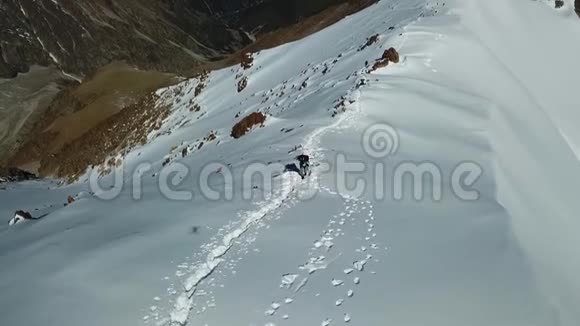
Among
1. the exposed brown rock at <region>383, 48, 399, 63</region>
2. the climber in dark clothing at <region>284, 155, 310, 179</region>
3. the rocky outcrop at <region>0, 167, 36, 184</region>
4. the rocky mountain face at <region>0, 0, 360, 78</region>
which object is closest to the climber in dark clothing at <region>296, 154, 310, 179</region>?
the climber in dark clothing at <region>284, 155, 310, 179</region>

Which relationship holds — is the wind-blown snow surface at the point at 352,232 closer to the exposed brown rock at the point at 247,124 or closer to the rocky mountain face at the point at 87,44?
the exposed brown rock at the point at 247,124

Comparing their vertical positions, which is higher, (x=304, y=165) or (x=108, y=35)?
(x=108, y=35)

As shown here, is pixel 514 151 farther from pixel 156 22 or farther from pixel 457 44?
pixel 156 22

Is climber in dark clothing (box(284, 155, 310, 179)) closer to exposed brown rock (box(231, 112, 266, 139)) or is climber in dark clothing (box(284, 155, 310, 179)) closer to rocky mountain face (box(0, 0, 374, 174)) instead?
exposed brown rock (box(231, 112, 266, 139))

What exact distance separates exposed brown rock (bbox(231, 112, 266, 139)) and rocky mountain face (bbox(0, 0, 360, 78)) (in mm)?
121474

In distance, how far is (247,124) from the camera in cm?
2503

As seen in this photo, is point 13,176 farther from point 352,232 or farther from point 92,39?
point 92,39

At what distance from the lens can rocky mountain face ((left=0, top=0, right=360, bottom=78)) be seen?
15600 centimetres

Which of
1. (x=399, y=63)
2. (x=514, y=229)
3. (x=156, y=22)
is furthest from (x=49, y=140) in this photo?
(x=156, y=22)

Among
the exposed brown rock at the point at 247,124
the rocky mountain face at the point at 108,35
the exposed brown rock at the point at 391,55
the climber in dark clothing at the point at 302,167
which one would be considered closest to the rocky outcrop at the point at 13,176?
the exposed brown rock at the point at 247,124

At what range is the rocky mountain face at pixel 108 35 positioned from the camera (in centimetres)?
15600

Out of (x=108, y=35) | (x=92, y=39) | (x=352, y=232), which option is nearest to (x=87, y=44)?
(x=92, y=39)

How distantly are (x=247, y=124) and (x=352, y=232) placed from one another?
1216 cm

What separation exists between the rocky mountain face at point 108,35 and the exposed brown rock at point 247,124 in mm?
121474
